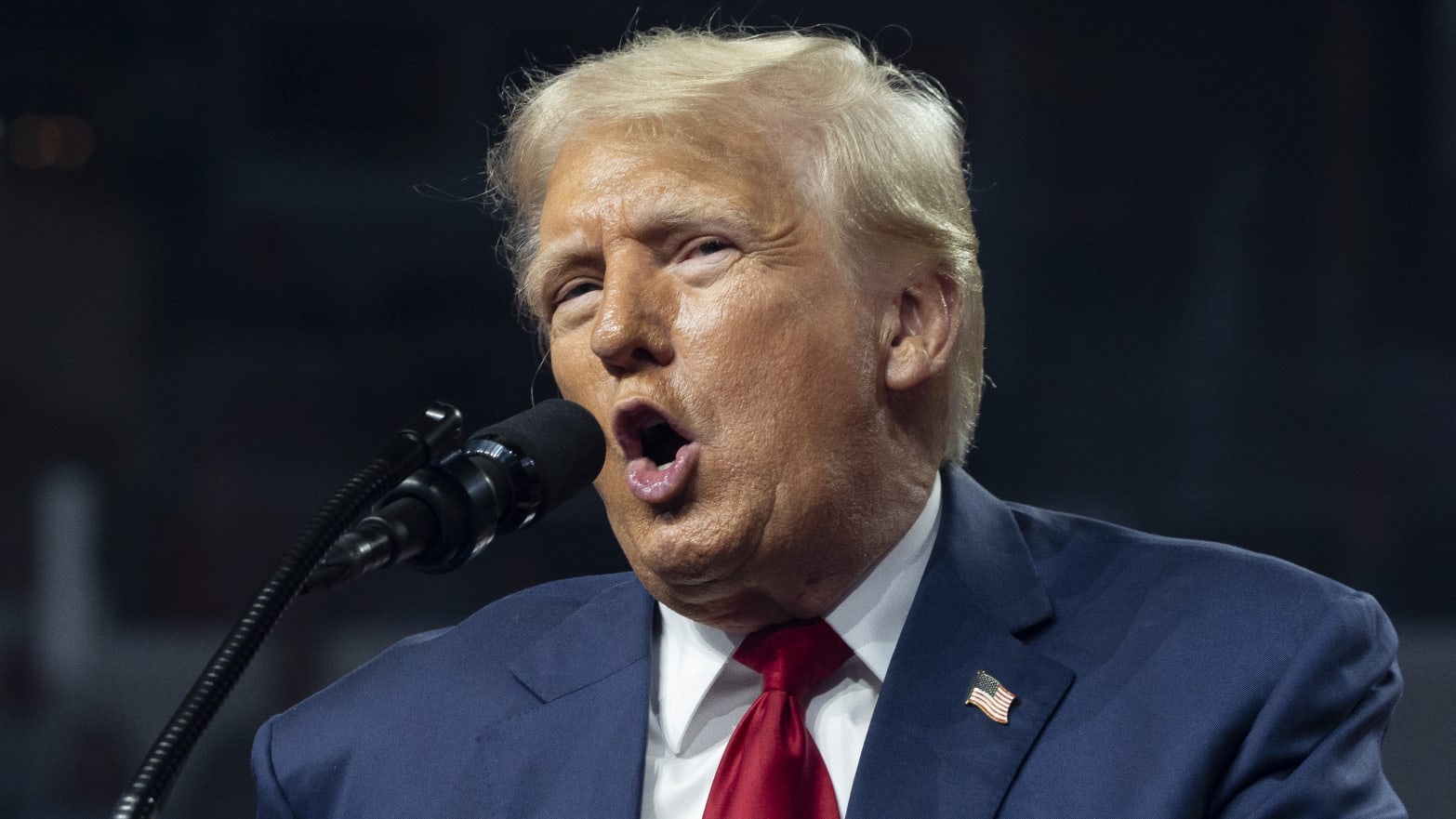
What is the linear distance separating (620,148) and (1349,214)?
1510 mm

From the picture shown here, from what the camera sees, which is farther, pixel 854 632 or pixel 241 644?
pixel 854 632

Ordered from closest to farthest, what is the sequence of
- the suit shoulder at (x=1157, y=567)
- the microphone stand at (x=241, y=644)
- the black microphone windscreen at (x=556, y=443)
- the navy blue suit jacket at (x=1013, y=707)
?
the microphone stand at (x=241, y=644)
the black microphone windscreen at (x=556, y=443)
the navy blue suit jacket at (x=1013, y=707)
the suit shoulder at (x=1157, y=567)

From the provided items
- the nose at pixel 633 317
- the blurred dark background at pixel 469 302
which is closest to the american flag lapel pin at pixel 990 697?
the nose at pixel 633 317

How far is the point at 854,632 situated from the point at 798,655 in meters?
0.07

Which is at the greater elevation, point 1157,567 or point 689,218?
point 689,218

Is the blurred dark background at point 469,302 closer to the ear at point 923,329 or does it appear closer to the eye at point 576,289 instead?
the ear at point 923,329

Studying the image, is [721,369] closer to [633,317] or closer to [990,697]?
[633,317]

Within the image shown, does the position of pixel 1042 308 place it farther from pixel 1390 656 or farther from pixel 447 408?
pixel 447 408

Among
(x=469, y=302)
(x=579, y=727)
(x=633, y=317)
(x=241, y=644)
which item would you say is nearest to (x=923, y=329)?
(x=633, y=317)

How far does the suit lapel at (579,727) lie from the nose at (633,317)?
15.4 inches

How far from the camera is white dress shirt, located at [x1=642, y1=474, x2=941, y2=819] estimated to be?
162 centimetres

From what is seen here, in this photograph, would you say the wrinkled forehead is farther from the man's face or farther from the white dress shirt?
the white dress shirt

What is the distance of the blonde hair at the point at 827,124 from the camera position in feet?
5.28

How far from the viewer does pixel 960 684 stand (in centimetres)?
157
